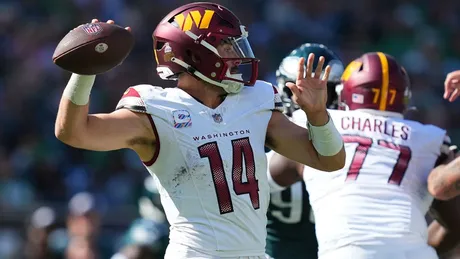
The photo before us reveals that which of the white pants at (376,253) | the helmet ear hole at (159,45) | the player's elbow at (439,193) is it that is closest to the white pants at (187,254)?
the helmet ear hole at (159,45)

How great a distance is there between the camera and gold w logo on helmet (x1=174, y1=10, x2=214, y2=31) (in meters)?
4.29

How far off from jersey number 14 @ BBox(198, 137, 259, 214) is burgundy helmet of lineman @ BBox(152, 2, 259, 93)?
0.29 m

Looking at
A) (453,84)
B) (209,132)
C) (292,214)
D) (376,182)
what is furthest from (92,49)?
(292,214)

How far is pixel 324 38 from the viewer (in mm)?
13898

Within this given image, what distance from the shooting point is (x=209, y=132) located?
4.16 meters

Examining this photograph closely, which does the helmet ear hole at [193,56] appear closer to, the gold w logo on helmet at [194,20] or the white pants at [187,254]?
the gold w logo on helmet at [194,20]

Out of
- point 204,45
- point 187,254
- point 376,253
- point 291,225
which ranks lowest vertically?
point 291,225

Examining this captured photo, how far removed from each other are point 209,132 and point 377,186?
1.32m

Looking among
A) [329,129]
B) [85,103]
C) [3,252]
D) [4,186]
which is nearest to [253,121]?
[329,129]

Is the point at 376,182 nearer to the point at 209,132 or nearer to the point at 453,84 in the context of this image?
the point at 453,84

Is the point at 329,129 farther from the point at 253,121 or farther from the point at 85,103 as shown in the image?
the point at 85,103

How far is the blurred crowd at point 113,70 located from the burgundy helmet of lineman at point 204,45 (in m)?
5.96

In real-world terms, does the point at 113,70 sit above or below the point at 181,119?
below

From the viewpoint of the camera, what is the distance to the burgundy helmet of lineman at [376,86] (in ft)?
18.0
